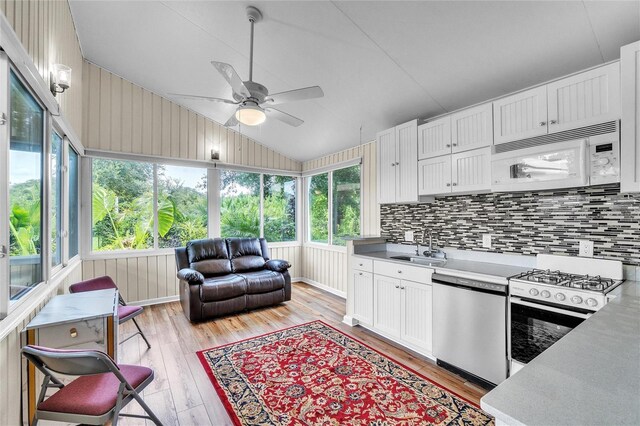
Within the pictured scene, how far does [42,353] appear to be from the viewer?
133 cm

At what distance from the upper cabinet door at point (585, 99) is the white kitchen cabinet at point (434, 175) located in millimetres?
880

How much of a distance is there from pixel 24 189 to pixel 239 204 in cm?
347

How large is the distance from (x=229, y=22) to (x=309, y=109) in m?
1.36

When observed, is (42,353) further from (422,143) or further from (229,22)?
(422,143)

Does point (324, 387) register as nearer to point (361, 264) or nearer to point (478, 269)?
point (361, 264)

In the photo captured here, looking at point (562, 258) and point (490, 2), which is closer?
point (490, 2)

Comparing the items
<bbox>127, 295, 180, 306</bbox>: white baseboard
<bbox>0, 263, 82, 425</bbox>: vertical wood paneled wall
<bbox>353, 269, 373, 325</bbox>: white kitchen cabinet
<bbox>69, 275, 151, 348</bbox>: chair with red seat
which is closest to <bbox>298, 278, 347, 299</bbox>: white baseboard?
<bbox>353, 269, 373, 325</bbox>: white kitchen cabinet

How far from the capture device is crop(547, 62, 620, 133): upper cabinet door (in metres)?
1.91

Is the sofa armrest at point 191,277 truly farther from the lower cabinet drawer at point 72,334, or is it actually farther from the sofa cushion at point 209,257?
the lower cabinet drawer at point 72,334

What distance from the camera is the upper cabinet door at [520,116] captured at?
224 cm

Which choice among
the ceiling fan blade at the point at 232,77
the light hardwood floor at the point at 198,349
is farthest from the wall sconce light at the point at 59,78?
the light hardwood floor at the point at 198,349

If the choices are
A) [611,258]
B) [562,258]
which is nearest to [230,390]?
[562,258]

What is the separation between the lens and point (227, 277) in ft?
13.5

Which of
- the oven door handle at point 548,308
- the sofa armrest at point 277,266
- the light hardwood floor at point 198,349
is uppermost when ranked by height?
the oven door handle at point 548,308
